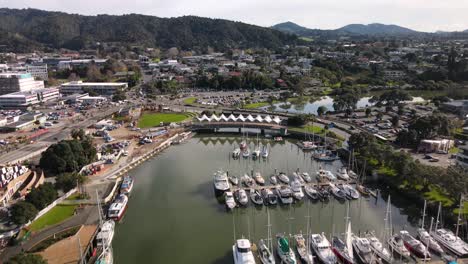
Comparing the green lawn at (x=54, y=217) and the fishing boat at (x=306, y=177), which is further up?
the green lawn at (x=54, y=217)

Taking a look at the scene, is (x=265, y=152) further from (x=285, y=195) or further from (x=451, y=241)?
(x=451, y=241)

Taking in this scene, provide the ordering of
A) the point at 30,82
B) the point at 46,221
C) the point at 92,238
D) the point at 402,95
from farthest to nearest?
the point at 30,82 → the point at 402,95 → the point at 46,221 → the point at 92,238

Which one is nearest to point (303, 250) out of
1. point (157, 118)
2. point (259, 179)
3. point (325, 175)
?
point (259, 179)

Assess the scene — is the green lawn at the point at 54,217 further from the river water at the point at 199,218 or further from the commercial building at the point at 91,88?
the commercial building at the point at 91,88

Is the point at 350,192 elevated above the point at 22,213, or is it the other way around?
the point at 22,213

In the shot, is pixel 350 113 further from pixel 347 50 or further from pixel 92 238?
pixel 347 50

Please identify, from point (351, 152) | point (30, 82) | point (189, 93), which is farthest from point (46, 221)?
point (30, 82)

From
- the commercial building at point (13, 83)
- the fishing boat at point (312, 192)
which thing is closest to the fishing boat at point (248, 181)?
the fishing boat at point (312, 192)
